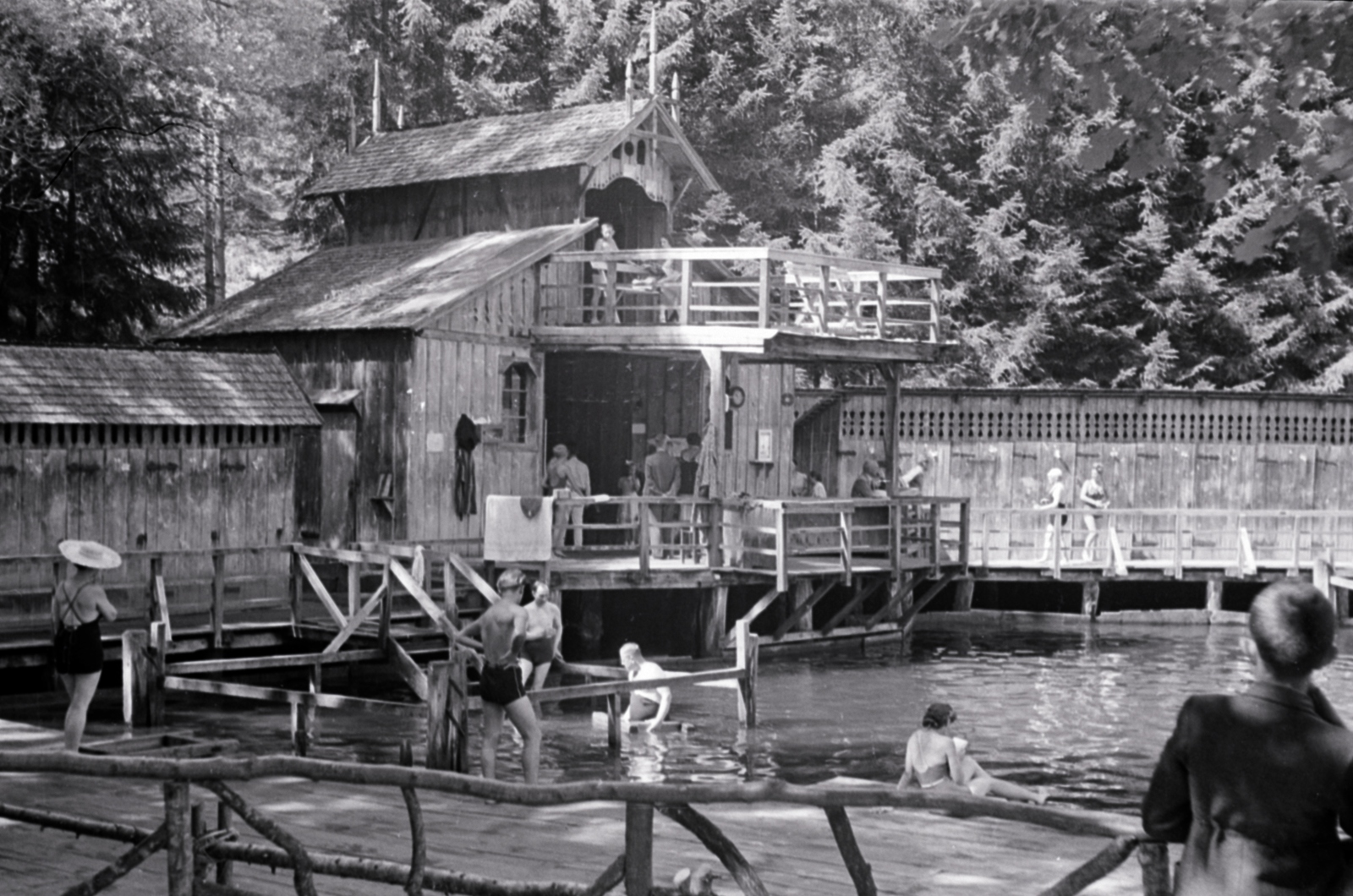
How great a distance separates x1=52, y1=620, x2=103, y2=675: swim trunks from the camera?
13016mm

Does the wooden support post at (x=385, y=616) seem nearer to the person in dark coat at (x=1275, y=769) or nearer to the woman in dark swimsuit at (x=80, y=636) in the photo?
the woman in dark swimsuit at (x=80, y=636)

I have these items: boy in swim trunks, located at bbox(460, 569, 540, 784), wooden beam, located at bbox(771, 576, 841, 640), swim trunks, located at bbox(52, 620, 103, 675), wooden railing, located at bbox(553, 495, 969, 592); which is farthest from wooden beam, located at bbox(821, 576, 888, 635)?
swim trunks, located at bbox(52, 620, 103, 675)

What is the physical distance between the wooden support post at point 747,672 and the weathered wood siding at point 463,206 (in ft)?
35.5

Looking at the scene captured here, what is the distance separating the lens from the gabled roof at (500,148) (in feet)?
92.1

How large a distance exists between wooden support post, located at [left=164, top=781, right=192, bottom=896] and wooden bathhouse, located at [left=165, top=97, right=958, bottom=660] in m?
15.8

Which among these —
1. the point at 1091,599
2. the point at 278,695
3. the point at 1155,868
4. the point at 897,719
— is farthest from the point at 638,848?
the point at 1091,599

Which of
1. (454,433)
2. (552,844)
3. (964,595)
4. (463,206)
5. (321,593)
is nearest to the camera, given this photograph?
(552,844)

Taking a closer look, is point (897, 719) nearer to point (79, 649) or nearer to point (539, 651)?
point (539, 651)

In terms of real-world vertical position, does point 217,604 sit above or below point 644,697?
above

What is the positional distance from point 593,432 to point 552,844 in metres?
18.8

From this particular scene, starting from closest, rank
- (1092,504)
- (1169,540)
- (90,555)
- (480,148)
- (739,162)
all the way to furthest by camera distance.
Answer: (90,555), (480,148), (1092,504), (1169,540), (739,162)

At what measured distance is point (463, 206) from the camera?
29.5 m

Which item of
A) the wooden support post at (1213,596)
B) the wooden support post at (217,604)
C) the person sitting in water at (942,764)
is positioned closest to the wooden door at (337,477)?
the wooden support post at (217,604)

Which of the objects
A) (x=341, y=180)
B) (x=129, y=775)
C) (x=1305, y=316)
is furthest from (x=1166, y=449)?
(x=129, y=775)
